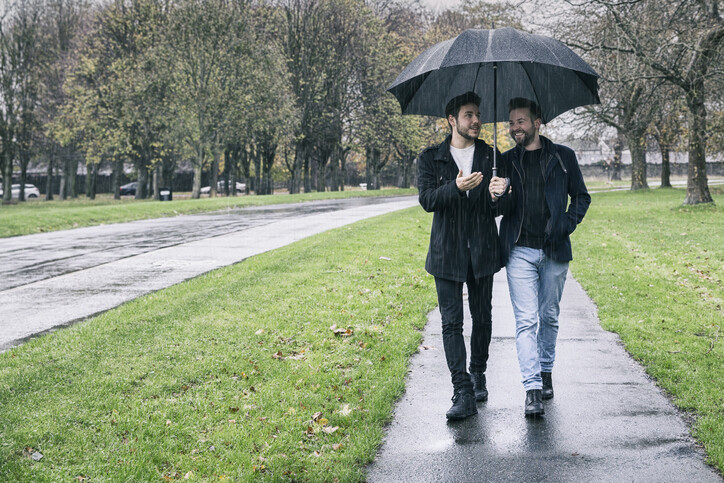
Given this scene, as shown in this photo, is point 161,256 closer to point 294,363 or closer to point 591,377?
point 294,363

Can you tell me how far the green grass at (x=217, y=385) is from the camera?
3.86 m

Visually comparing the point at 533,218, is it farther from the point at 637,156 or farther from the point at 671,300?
the point at 637,156

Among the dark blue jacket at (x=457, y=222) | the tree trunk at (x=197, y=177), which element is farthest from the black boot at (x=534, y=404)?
the tree trunk at (x=197, y=177)

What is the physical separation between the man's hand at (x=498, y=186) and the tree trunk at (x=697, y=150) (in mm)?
19410

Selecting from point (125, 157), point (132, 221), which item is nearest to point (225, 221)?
point (132, 221)

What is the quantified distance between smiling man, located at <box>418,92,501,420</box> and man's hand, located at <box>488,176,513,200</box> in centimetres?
12

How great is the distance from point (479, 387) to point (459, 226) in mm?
1269

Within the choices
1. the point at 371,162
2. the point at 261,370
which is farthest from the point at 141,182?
the point at 261,370

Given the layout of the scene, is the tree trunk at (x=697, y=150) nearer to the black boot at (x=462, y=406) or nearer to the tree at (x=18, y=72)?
the black boot at (x=462, y=406)

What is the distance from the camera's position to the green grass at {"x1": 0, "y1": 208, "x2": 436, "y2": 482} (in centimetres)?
386

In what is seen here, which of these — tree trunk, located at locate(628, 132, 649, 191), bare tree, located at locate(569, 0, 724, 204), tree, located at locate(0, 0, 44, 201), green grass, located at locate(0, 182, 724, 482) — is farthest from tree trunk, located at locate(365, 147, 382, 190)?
green grass, located at locate(0, 182, 724, 482)

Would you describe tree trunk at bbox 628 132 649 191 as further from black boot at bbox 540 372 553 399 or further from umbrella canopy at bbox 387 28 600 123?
black boot at bbox 540 372 553 399

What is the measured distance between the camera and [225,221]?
21.6m

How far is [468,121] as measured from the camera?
14.4 feet
